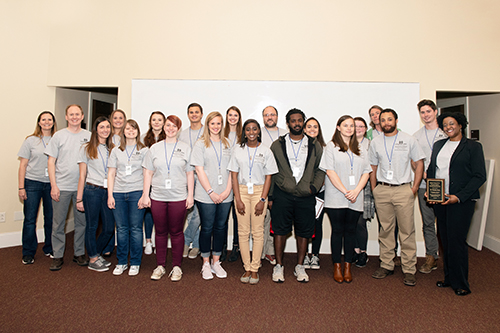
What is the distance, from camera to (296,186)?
9.79 ft

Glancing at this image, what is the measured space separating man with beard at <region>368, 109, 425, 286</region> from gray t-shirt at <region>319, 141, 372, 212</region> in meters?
0.26

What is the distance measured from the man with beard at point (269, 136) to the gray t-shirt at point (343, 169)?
2.70 ft

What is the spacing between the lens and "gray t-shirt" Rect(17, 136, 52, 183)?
A: 3.68 m

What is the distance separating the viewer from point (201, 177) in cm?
303

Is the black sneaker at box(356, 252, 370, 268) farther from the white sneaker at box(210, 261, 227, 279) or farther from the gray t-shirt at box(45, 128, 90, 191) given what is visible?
the gray t-shirt at box(45, 128, 90, 191)

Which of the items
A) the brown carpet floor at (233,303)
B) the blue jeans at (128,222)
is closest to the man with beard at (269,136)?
the brown carpet floor at (233,303)

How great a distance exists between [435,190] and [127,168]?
313 cm

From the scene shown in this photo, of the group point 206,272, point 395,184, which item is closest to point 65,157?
point 206,272

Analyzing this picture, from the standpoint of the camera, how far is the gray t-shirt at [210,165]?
10.1 ft

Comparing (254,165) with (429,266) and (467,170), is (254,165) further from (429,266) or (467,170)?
(429,266)

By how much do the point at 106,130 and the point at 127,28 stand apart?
1.97 m

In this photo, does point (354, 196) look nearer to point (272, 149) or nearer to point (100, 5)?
point (272, 149)

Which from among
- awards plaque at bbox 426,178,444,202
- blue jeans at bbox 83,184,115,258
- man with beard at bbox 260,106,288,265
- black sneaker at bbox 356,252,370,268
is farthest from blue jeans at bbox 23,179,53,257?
awards plaque at bbox 426,178,444,202

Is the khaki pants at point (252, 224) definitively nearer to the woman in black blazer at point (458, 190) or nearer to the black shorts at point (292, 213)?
the black shorts at point (292, 213)
